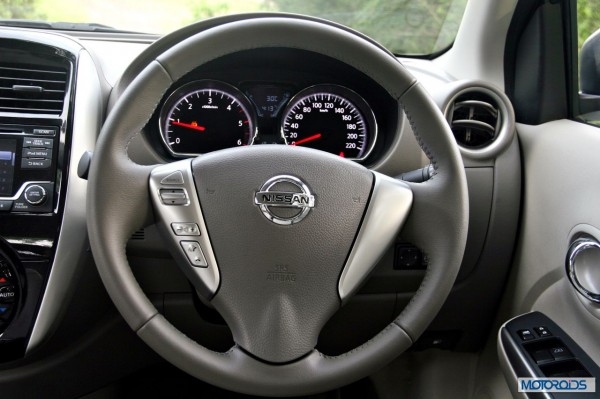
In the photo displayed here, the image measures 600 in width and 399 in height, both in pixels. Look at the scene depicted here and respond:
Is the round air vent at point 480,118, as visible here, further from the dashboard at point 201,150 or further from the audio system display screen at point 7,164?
the audio system display screen at point 7,164

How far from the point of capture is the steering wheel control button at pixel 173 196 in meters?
1.13

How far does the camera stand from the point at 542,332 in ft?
4.37

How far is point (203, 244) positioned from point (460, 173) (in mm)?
492

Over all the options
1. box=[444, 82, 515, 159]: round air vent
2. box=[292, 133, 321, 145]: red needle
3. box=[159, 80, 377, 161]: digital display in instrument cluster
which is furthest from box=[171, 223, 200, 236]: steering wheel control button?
box=[444, 82, 515, 159]: round air vent

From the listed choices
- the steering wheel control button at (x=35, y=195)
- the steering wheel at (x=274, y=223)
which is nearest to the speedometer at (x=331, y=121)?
the steering wheel at (x=274, y=223)

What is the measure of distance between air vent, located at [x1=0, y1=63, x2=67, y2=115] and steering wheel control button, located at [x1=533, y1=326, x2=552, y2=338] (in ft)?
3.77

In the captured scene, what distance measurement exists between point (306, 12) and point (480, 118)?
0.53 metres

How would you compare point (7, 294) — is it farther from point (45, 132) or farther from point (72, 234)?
point (45, 132)

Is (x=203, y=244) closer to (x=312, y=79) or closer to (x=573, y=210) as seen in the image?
(x=312, y=79)

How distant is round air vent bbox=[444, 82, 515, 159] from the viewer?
59.8 inches

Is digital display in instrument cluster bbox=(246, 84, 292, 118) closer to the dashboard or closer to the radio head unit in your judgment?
the dashboard

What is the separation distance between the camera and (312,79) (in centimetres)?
154

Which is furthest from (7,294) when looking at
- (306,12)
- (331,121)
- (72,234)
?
(306,12)

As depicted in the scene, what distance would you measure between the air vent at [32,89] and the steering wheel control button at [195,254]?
18.0 inches
